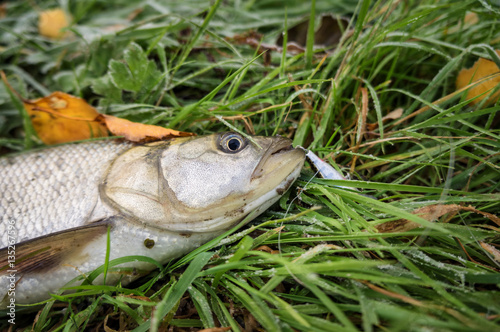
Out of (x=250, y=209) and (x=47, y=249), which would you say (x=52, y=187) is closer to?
(x=47, y=249)

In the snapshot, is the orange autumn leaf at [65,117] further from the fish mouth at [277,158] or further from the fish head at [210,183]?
the fish mouth at [277,158]

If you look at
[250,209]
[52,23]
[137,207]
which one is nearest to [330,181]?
[250,209]

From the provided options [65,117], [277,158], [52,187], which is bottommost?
[52,187]

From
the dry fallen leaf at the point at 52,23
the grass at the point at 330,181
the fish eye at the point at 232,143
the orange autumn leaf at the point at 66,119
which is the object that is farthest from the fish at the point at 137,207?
the dry fallen leaf at the point at 52,23

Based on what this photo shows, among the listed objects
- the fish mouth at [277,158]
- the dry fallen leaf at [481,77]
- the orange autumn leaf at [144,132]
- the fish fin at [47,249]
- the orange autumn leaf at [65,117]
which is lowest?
the fish fin at [47,249]

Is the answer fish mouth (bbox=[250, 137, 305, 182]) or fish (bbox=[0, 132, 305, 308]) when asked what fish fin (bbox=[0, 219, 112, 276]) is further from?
fish mouth (bbox=[250, 137, 305, 182])

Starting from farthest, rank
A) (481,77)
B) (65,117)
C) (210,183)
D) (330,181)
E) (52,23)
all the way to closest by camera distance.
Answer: (52,23) < (65,117) < (481,77) < (330,181) < (210,183)
